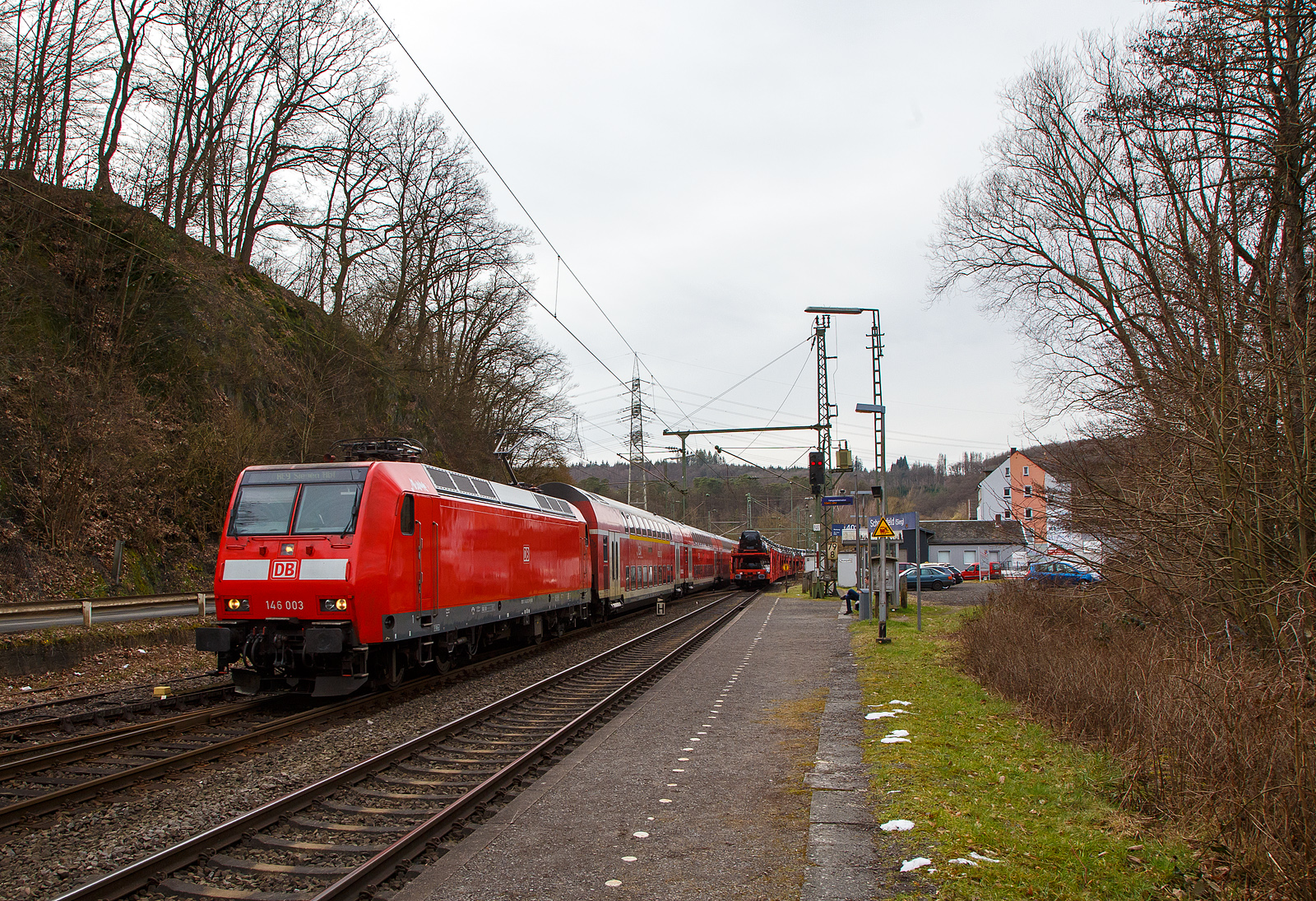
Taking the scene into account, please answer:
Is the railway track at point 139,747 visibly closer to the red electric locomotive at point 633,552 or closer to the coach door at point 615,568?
the red electric locomotive at point 633,552

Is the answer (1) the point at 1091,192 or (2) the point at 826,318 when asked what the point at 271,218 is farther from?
(1) the point at 1091,192

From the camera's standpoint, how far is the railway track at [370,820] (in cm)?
488

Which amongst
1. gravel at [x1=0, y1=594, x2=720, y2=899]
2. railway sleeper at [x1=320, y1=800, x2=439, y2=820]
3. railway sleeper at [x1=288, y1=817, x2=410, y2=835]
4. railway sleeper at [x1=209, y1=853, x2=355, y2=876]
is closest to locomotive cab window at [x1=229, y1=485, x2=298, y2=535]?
gravel at [x1=0, y1=594, x2=720, y2=899]

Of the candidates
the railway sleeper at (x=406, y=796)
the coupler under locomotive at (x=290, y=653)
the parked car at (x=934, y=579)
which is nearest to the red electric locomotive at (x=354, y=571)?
the coupler under locomotive at (x=290, y=653)

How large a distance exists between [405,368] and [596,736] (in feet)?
82.7

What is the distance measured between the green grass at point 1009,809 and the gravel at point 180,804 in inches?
181

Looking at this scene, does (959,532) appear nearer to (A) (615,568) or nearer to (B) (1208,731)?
(A) (615,568)

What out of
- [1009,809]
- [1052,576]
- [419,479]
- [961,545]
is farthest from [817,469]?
[961,545]

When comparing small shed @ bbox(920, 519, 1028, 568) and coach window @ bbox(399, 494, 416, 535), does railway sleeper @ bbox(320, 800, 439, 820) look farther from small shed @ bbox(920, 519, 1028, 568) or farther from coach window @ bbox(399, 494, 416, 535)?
small shed @ bbox(920, 519, 1028, 568)

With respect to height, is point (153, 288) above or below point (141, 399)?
above

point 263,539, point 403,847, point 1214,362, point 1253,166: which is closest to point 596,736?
point 403,847

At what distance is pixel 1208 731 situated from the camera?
18.6 ft

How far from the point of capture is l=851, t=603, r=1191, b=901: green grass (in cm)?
477

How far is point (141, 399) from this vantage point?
730 inches
